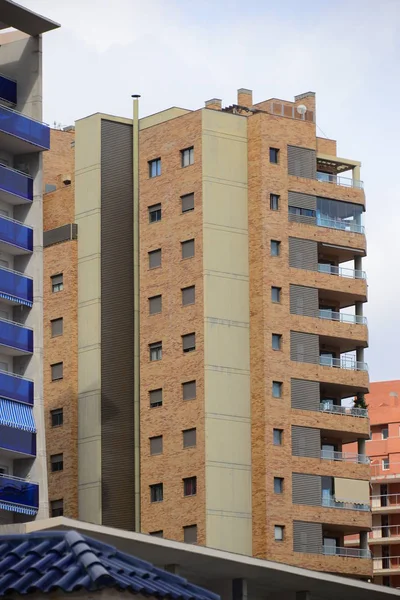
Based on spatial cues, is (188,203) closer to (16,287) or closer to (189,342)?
(189,342)

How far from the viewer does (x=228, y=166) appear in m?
90.2

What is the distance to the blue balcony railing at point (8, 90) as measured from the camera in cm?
7181

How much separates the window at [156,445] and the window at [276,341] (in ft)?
26.9

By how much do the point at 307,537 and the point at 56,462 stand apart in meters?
16.0

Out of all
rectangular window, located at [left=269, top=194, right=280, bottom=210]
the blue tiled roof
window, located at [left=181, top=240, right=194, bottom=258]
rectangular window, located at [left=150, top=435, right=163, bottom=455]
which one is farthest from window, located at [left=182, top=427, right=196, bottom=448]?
the blue tiled roof

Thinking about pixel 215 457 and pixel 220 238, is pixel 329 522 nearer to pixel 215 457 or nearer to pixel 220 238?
pixel 215 457

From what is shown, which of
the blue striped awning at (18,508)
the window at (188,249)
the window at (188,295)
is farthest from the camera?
the window at (188,249)

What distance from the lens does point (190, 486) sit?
86.0 m

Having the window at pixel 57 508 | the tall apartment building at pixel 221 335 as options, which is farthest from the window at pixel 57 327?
the window at pixel 57 508

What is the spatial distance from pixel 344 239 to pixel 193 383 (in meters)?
14.2

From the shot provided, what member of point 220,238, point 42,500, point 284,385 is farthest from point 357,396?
point 42,500

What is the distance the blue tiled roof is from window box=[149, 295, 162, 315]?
206 feet

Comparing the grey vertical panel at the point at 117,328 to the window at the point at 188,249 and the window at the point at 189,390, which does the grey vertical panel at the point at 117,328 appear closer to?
the window at the point at 189,390

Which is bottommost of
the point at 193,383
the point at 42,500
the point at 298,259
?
the point at 42,500
